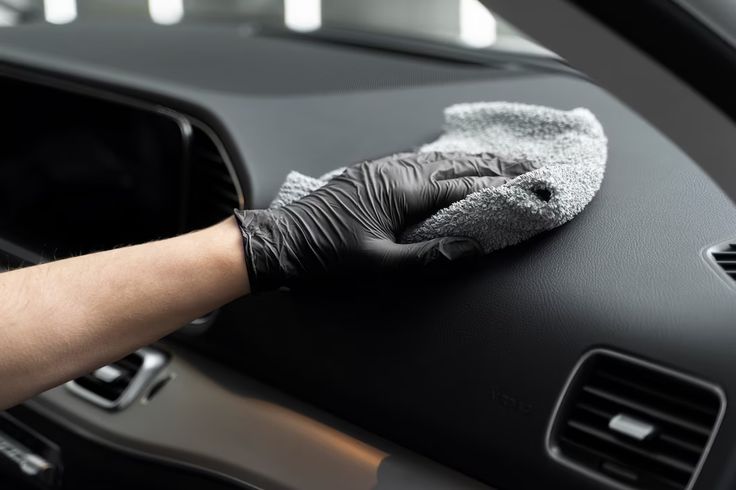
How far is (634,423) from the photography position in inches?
38.8

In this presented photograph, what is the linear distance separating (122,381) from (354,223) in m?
0.57

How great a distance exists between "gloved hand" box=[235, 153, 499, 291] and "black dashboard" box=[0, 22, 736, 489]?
0.05 m

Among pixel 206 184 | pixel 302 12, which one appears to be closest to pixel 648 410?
pixel 206 184

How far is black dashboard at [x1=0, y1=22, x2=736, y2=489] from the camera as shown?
1016mm

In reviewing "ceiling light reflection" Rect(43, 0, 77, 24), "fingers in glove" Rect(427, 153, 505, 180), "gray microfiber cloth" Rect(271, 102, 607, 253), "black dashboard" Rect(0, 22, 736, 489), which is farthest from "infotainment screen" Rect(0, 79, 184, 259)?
"ceiling light reflection" Rect(43, 0, 77, 24)

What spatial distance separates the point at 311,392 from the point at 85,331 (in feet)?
1.07

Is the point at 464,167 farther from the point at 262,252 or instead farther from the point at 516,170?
the point at 262,252

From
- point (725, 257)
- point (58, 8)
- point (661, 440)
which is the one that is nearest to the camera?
point (661, 440)

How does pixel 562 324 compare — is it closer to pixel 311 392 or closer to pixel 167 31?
pixel 311 392

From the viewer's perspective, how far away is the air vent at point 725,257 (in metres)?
1.06

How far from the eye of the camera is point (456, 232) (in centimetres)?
112

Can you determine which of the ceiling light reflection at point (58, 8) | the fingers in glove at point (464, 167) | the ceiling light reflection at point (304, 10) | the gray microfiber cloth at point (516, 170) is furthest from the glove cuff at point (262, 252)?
the ceiling light reflection at point (58, 8)

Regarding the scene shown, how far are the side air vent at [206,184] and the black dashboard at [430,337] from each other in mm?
11

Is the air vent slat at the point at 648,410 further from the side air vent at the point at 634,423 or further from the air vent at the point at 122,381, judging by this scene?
the air vent at the point at 122,381
